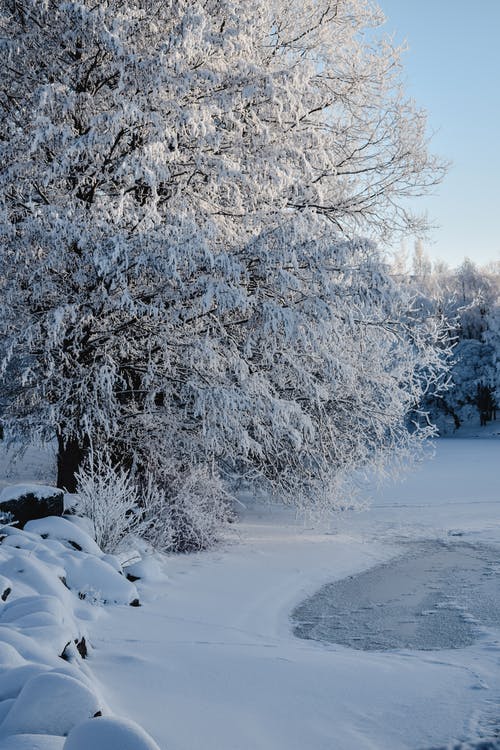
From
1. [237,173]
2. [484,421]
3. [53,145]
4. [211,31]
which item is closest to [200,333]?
[237,173]

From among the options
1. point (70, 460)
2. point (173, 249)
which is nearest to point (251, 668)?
point (173, 249)

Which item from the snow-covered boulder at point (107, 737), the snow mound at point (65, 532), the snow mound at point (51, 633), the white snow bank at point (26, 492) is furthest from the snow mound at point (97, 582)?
the snow-covered boulder at point (107, 737)

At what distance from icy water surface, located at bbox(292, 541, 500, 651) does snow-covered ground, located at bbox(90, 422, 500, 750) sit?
0.21 m

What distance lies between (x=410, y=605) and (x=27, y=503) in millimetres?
4077

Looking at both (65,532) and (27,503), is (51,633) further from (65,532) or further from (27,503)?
(27,503)

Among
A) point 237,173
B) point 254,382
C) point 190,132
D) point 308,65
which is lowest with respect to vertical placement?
point 254,382

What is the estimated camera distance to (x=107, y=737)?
2.39 metres

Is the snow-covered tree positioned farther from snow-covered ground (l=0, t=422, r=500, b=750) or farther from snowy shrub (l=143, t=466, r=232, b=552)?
snow-covered ground (l=0, t=422, r=500, b=750)

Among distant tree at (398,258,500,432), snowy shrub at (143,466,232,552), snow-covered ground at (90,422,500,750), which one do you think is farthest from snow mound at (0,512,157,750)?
distant tree at (398,258,500,432)

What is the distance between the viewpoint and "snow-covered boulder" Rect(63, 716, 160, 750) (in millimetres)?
2367

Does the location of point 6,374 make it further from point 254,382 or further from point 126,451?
point 254,382

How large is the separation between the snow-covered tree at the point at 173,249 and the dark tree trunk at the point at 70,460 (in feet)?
0.11

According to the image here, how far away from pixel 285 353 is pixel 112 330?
7.23 ft

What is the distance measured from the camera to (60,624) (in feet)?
12.8
